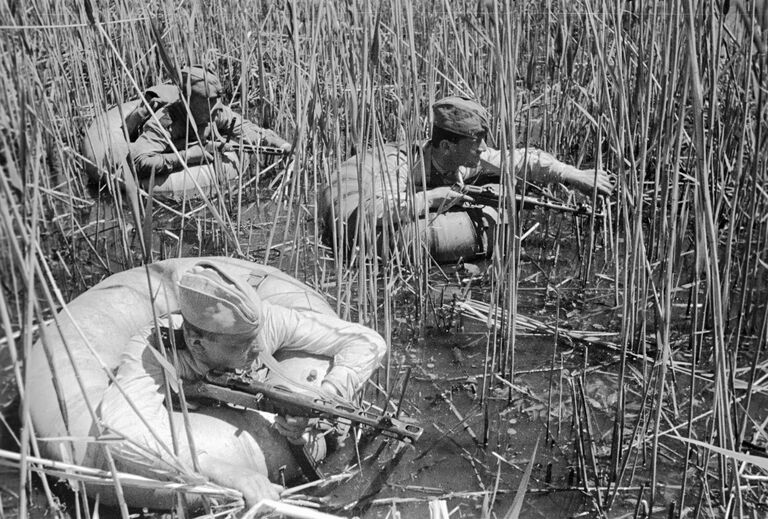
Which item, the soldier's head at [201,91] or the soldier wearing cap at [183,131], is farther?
the soldier wearing cap at [183,131]

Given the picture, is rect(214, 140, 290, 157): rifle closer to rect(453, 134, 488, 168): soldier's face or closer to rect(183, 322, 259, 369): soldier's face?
rect(453, 134, 488, 168): soldier's face

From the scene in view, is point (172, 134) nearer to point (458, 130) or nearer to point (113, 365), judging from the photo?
point (458, 130)

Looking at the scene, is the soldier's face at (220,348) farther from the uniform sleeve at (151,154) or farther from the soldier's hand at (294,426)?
the uniform sleeve at (151,154)

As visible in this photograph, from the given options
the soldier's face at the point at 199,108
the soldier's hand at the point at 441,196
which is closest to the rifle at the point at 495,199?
the soldier's hand at the point at 441,196

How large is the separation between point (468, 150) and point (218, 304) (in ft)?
7.09

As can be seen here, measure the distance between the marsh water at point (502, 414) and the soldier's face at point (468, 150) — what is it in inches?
22.2

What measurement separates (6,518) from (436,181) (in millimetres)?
2794

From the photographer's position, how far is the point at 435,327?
370 cm

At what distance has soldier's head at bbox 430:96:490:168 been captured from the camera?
4062mm

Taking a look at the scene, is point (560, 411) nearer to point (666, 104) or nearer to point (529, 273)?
point (666, 104)

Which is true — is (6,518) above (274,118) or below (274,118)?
below

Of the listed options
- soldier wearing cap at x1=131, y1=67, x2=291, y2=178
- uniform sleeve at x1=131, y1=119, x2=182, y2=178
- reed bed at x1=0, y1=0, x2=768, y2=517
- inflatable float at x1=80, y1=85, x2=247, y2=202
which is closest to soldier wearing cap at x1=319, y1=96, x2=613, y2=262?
reed bed at x1=0, y1=0, x2=768, y2=517

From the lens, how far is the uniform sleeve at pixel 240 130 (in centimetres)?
530

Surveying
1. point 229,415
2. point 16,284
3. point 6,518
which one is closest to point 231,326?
point 229,415
